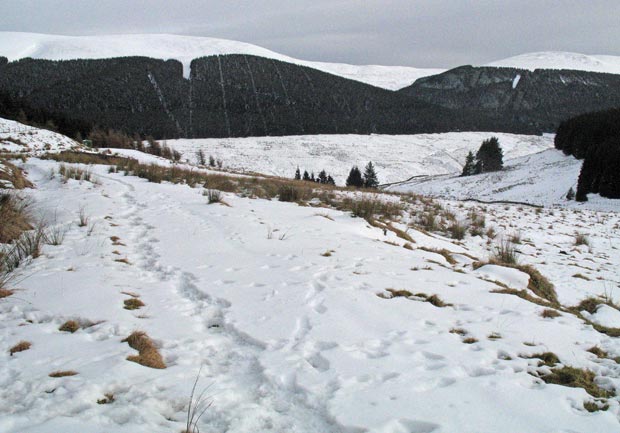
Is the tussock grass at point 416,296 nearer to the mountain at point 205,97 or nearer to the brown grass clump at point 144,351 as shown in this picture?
the brown grass clump at point 144,351

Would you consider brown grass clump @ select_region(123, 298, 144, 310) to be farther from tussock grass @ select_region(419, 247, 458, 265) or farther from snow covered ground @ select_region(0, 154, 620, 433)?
tussock grass @ select_region(419, 247, 458, 265)

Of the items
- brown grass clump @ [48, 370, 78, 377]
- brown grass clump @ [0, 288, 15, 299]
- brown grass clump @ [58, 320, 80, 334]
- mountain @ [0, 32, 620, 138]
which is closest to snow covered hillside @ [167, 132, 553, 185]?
mountain @ [0, 32, 620, 138]

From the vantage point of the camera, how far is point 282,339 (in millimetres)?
3520

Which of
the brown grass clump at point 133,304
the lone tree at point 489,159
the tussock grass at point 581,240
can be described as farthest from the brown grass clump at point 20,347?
the lone tree at point 489,159

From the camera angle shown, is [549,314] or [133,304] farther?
[549,314]

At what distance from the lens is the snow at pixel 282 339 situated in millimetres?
2428

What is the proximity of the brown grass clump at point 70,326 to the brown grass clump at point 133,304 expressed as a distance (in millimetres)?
501

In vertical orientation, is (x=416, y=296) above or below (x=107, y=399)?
below

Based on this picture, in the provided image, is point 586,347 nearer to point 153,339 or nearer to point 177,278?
point 153,339

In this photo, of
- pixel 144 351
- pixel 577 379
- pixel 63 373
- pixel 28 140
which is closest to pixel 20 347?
pixel 63 373

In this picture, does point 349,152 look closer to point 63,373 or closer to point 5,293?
point 5,293

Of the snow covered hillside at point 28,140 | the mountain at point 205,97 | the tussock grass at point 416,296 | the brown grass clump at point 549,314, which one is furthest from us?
the mountain at point 205,97

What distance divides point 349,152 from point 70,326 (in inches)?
4431

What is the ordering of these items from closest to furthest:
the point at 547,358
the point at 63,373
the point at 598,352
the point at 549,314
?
the point at 63,373
the point at 547,358
the point at 598,352
the point at 549,314
